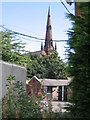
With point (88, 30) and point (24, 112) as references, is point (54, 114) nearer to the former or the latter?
point (24, 112)

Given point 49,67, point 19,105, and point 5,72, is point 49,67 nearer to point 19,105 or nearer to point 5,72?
point 5,72

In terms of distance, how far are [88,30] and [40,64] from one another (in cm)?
3625

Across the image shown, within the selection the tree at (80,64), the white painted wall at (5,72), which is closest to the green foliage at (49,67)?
the white painted wall at (5,72)

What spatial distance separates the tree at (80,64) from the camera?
2.89 metres

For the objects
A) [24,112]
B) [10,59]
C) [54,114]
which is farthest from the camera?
[10,59]

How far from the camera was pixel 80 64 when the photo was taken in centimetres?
303

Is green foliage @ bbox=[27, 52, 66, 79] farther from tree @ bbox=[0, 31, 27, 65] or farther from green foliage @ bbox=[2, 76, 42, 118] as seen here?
green foliage @ bbox=[2, 76, 42, 118]

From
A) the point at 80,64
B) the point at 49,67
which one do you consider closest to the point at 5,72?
the point at 80,64

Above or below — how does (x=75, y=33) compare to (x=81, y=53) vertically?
above

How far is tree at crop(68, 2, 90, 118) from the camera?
289cm

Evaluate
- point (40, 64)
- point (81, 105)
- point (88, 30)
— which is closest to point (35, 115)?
point (81, 105)

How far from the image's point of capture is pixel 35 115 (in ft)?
12.1

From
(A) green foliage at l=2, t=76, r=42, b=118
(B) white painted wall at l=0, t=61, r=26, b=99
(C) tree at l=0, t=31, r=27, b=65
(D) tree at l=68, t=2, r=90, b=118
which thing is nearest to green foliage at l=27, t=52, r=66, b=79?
(C) tree at l=0, t=31, r=27, b=65

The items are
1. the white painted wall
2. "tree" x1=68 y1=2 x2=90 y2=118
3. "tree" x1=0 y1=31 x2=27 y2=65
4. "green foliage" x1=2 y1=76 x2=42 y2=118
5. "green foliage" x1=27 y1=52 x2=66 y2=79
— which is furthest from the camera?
"green foliage" x1=27 y1=52 x2=66 y2=79
